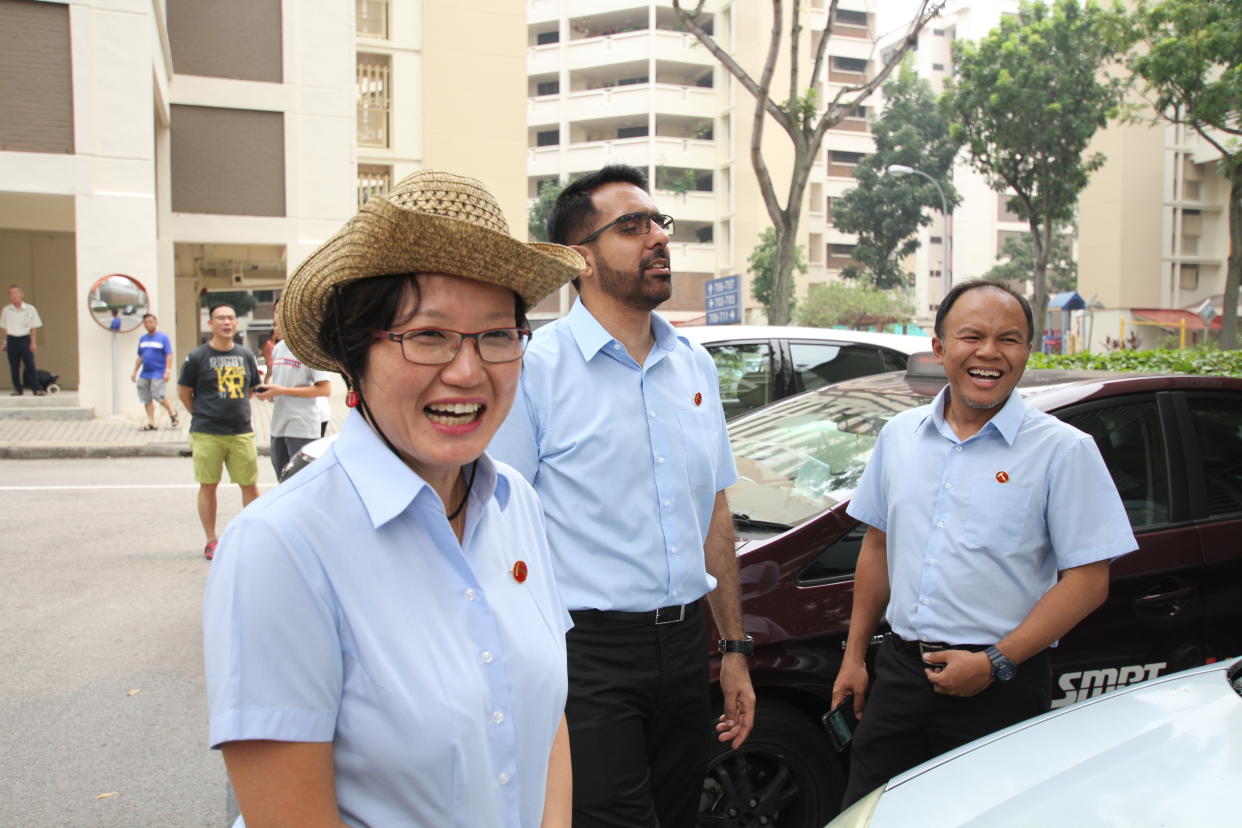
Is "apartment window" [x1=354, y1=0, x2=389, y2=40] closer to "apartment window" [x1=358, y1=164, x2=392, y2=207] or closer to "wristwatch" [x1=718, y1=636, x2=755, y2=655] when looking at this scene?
"apartment window" [x1=358, y1=164, x2=392, y2=207]

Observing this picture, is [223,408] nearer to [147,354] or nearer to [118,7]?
[147,354]

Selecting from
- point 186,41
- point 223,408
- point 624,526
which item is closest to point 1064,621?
point 624,526

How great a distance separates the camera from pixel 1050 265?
62.9 m

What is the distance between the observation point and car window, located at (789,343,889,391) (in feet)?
21.6

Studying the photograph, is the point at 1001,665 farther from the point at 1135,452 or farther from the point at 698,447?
the point at 1135,452

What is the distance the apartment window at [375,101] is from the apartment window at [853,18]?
1615 inches

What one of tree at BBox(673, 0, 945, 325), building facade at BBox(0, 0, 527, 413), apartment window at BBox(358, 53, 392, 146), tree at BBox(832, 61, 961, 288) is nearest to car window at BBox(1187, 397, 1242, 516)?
tree at BBox(673, 0, 945, 325)

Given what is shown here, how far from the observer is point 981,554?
268 cm

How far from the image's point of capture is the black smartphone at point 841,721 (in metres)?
3.00

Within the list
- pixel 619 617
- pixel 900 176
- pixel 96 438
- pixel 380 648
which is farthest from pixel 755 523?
pixel 900 176

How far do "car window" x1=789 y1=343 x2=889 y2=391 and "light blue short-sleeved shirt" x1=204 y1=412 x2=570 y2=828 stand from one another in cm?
518

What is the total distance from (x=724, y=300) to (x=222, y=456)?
824cm

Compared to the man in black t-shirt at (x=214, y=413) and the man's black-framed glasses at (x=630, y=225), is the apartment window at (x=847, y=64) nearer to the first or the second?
the man in black t-shirt at (x=214, y=413)

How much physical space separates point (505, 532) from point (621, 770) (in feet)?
3.45
